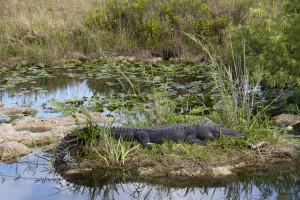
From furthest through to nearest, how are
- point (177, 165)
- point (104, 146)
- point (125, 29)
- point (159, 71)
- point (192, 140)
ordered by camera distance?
point (125, 29) < point (159, 71) < point (192, 140) < point (104, 146) < point (177, 165)

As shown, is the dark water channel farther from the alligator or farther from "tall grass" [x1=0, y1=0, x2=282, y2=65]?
"tall grass" [x1=0, y1=0, x2=282, y2=65]

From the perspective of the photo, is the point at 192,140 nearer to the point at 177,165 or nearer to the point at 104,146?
the point at 177,165

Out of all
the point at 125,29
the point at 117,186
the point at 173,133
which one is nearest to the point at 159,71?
the point at 125,29

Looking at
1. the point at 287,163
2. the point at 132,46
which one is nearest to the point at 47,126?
the point at 287,163

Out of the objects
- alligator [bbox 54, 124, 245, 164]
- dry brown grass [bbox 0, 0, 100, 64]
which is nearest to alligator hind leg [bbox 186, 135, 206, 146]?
alligator [bbox 54, 124, 245, 164]

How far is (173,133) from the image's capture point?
270 inches

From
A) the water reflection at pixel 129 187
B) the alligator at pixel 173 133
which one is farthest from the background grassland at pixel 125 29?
the water reflection at pixel 129 187

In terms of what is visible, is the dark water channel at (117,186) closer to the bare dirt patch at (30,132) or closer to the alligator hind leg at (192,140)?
the bare dirt patch at (30,132)

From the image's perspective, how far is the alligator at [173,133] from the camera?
675 centimetres

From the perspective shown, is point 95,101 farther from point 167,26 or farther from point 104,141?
point 167,26

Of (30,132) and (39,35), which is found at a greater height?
(39,35)

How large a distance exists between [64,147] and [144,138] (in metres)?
1.04

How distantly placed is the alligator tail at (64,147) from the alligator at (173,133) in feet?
0.15

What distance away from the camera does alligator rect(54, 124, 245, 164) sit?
6.75 meters
